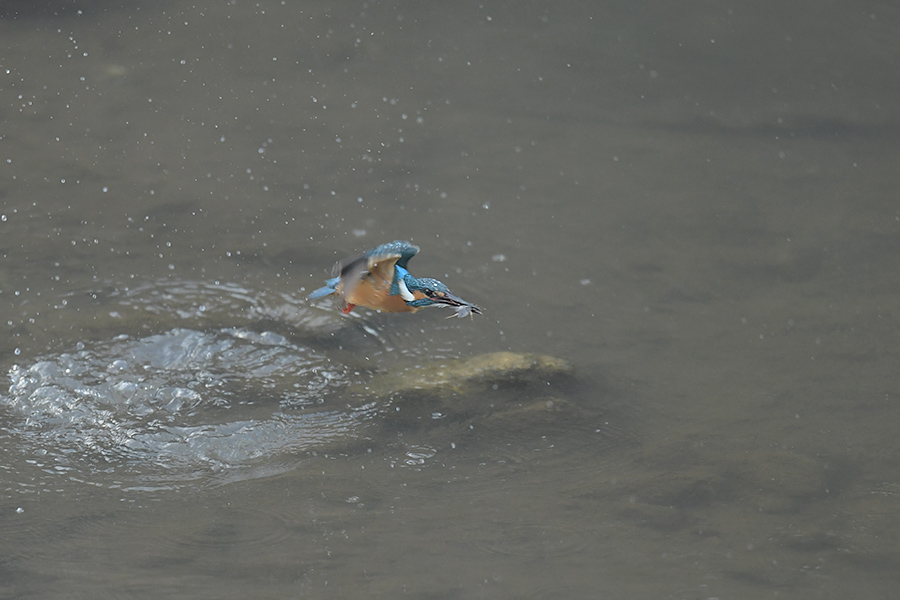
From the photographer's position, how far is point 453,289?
430cm

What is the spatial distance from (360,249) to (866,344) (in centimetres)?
231

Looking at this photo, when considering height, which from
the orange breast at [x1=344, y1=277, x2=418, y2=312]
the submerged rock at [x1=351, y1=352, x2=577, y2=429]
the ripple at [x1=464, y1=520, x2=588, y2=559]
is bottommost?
the ripple at [x1=464, y1=520, x2=588, y2=559]

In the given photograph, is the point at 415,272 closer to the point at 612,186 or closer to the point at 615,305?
the point at 615,305

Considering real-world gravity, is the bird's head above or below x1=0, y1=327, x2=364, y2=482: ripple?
above

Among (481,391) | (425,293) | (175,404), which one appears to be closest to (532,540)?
(481,391)

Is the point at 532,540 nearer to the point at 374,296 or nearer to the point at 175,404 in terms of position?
the point at 374,296

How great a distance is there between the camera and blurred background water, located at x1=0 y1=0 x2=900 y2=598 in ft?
9.94

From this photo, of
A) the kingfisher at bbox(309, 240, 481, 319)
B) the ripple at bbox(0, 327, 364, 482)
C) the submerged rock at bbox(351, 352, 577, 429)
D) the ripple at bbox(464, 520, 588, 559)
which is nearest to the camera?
the kingfisher at bbox(309, 240, 481, 319)

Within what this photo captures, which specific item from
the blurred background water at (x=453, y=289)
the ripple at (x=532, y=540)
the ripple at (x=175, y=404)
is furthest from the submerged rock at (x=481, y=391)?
the ripple at (x=532, y=540)

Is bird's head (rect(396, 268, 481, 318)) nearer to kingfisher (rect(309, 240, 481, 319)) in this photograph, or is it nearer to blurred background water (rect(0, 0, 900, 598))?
kingfisher (rect(309, 240, 481, 319))

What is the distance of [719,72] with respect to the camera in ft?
20.2

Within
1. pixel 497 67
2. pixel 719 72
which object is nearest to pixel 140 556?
pixel 497 67

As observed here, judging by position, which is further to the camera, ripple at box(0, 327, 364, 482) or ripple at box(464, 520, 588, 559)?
ripple at box(0, 327, 364, 482)

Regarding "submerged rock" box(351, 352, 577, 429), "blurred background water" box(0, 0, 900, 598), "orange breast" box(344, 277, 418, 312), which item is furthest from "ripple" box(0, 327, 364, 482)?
"orange breast" box(344, 277, 418, 312)
